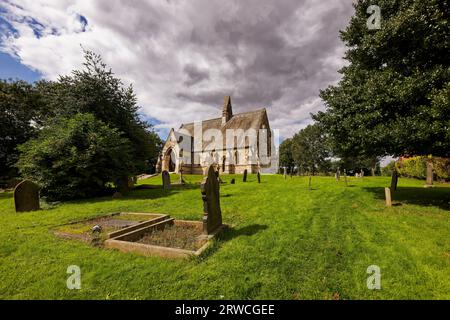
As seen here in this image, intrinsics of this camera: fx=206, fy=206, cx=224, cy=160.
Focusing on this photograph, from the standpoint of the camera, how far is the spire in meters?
42.9

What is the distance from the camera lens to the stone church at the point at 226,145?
121 feet

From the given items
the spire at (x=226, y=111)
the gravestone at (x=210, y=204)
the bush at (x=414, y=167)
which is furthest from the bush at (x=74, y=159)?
the bush at (x=414, y=167)

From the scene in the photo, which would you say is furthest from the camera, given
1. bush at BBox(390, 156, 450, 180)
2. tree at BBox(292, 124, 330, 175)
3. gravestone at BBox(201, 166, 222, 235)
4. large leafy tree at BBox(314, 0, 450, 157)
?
tree at BBox(292, 124, 330, 175)

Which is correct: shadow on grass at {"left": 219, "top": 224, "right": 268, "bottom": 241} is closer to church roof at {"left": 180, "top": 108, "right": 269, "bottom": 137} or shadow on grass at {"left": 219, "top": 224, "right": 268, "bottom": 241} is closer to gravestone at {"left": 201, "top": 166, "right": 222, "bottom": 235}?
gravestone at {"left": 201, "top": 166, "right": 222, "bottom": 235}

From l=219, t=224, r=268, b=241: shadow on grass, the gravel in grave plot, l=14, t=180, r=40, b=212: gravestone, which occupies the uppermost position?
l=14, t=180, r=40, b=212: gravestone

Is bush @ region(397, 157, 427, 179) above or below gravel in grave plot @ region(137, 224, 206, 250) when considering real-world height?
above

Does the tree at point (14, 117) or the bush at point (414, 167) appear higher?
the tree at point (14, 117)

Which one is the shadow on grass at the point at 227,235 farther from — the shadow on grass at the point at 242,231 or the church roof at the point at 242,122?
the church roof at the point at 242,122

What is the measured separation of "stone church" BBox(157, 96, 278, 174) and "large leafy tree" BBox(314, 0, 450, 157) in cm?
2500

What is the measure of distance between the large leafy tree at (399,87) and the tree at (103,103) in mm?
15059

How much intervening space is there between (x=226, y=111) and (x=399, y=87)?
118 ft

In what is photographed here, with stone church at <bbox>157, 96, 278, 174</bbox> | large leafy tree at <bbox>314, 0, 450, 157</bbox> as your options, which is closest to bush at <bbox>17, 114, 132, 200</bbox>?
large leafy tree at <bbox>314, 0, 450, 157</bbox>

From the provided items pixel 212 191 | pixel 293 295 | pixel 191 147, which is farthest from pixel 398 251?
pixel 191 147

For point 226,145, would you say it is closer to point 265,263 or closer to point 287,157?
point 287,157
